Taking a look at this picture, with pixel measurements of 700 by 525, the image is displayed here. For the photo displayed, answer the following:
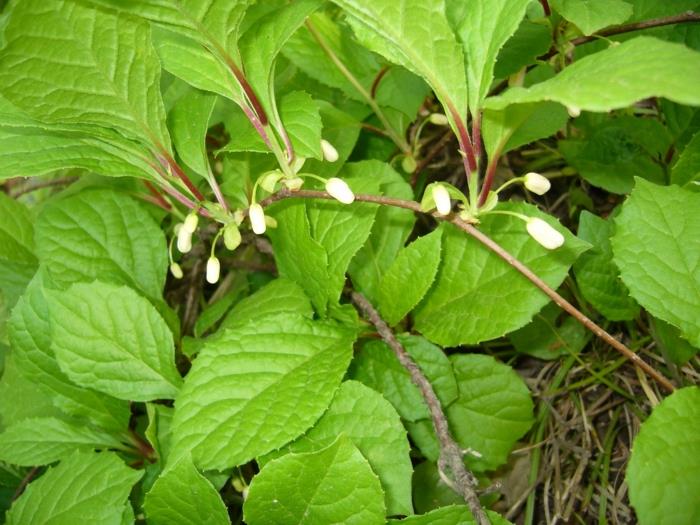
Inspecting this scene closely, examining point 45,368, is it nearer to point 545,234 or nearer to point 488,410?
point 488,410

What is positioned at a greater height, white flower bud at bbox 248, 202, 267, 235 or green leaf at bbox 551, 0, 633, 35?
green leaf at bbox 551, 0, 633, 35

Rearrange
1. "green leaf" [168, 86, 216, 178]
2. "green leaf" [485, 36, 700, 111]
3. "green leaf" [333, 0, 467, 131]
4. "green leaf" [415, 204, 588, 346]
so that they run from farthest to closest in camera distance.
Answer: "green leaf" [168, 86, 216, 178] → "green leaf" [415, 204, 588, 346] → "green leaf" [333, 0, 467, 131] → "green leaf" [485, 36, 700, 111]

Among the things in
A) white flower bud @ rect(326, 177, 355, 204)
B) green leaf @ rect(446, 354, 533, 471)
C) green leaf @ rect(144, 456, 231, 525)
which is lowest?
green leaf @ rect(446, 354, 533, 471)

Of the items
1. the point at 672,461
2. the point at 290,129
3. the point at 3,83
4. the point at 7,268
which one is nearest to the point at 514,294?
the point at 672,461

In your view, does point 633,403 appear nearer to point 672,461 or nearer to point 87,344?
point 672,461

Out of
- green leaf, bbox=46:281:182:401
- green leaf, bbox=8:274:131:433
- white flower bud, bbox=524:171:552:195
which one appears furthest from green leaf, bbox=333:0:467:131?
green leaf, bbox=8:274:131:433

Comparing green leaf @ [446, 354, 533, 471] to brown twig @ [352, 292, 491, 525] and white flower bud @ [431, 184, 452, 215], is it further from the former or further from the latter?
white flower bud @ [431, 184, 452, 215]

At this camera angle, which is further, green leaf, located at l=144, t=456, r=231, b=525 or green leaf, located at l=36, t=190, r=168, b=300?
green leaf, located at l=36, t=190, r=168, b=300
